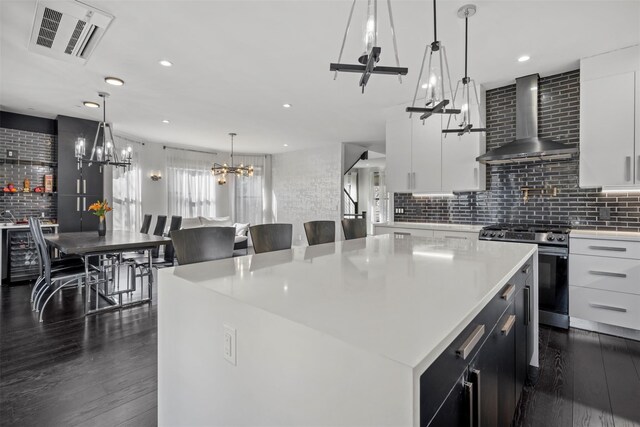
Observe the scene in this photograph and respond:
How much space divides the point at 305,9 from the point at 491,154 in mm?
2426

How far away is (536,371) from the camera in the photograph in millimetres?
2186

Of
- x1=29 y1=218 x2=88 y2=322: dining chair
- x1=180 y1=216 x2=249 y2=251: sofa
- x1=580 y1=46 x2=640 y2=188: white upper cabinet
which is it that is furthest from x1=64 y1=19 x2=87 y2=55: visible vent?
x1=580 y1=46 x2=640 y2=188: white upper cabinet

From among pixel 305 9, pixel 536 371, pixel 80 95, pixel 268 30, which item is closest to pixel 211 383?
pixel 536 371

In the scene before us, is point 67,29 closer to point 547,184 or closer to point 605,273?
point 547,184

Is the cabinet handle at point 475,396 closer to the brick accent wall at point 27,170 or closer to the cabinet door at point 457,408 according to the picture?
the cabinet door at point 457,408

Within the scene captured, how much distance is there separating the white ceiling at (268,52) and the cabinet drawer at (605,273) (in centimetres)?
195

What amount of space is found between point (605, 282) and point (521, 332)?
182cm

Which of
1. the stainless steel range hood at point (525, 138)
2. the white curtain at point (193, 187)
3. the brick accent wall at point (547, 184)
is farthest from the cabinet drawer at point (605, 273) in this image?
the white curtain at point (193, 187)

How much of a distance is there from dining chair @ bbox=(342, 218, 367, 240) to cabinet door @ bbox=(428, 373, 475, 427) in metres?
2.22

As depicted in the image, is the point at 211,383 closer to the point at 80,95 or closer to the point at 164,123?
the point at 80,95

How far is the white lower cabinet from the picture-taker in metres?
2.67

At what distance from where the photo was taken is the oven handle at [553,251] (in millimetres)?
2924

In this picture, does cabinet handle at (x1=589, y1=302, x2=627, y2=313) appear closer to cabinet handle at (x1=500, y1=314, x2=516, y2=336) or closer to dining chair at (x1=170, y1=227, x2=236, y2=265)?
cabinet handle at (x1=500, y1=314, x2=516, y2=336)

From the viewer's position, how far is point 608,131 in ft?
9.78
